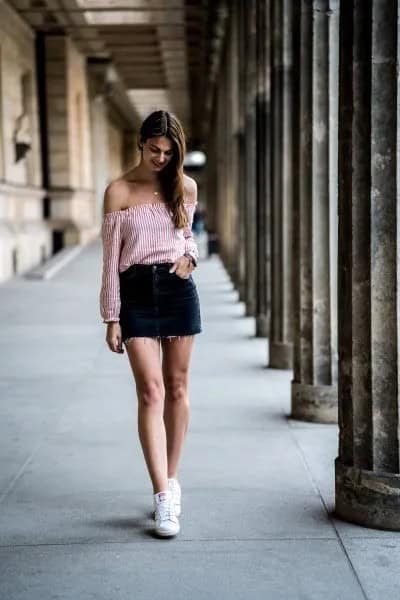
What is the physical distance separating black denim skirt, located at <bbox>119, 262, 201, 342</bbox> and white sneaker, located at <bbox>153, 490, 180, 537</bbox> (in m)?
0.73

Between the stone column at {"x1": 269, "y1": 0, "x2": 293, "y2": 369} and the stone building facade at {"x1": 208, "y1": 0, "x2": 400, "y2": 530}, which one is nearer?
the stone building facade at {"x1": 208, "y1": 0, "x2": 400, "y2": 530}

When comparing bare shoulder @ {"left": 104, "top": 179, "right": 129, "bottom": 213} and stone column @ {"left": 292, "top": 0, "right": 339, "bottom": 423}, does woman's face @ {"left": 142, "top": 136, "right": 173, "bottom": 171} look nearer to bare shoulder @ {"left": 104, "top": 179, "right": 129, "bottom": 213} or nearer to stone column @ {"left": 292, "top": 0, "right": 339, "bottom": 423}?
bare shoulder @ {"left": 104, "top": 179, "right": 129, "bottom": 213}

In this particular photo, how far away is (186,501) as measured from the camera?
15.0ft

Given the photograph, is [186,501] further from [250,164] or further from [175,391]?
[250,164]

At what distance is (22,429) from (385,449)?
295 cm

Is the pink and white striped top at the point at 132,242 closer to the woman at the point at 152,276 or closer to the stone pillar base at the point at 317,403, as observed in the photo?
the woman at the point at 152,276

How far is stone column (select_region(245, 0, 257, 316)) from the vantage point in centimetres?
1304

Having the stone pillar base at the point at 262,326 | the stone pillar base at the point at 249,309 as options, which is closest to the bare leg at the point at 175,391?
the stone pillar base at the point at 262,326

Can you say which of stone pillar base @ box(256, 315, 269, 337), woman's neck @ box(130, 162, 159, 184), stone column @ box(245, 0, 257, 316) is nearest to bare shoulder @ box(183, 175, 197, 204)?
woman's neck @ box(130, 162, 159, 184)

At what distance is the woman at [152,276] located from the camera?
4078mm

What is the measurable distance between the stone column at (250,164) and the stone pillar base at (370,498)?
8.57m

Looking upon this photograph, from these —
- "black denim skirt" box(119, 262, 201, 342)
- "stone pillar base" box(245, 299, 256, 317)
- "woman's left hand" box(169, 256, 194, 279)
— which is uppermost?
"woman's left hand" box(169, 256, 194, 279)

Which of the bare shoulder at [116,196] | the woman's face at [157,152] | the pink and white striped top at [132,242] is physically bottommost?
the pink and white striped top at [132,242]

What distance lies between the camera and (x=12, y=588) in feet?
11.4
